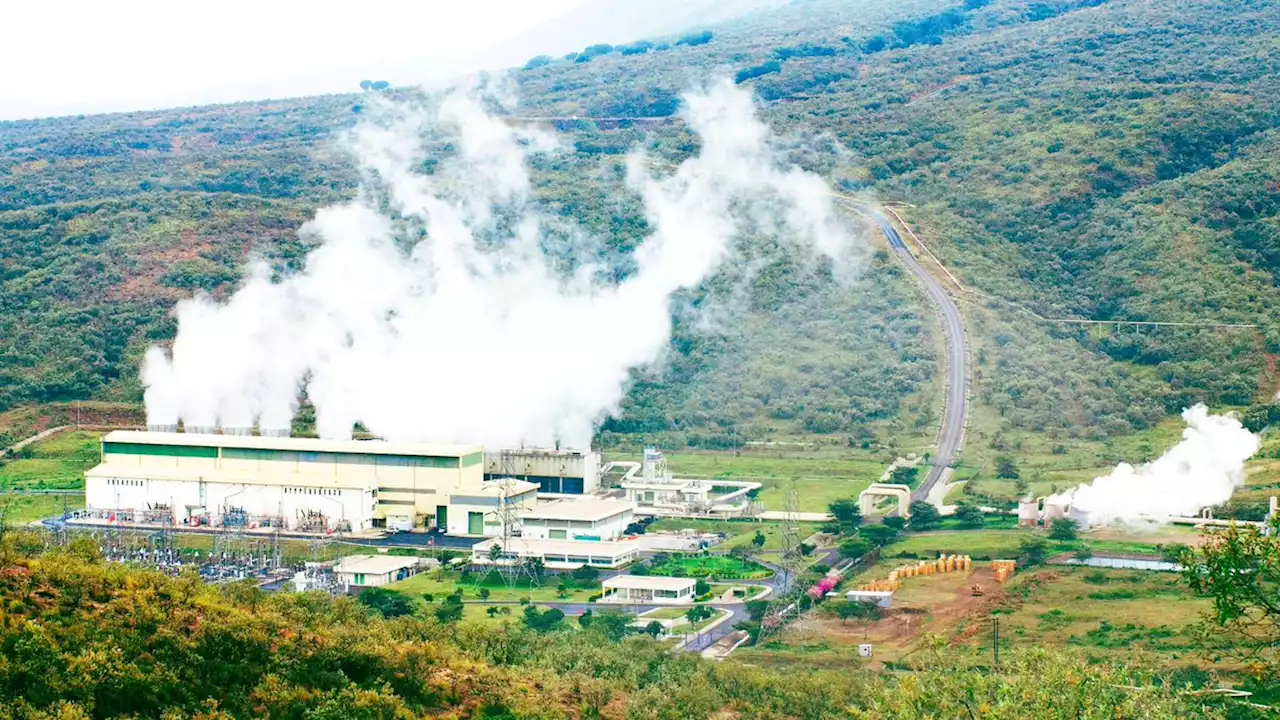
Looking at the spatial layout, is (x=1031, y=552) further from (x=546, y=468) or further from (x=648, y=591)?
(x=546, y=468)

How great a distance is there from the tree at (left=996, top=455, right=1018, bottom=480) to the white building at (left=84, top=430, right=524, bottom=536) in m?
15.7

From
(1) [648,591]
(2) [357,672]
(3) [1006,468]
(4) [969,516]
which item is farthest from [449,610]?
(3) [1006,468]

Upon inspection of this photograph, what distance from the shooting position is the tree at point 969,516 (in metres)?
49.3

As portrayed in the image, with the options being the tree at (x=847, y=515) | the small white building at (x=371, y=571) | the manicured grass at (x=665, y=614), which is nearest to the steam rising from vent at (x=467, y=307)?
the small white building at (x=371, y=571)

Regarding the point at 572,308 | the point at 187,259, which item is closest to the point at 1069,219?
the point at 572,308

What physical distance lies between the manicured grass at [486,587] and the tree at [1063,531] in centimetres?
1257

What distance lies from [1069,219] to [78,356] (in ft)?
150

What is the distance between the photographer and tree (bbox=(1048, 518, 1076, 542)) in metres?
45.9

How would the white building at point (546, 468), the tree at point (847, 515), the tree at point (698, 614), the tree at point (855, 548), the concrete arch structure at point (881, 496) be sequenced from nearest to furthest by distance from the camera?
the tree at point (698, 614) < the tree at point (855, 548) < the tree at point (847, 515) < the concrete arch structure at point (881, 496) < the white building at point (546, 468)

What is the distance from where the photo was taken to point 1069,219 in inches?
3189

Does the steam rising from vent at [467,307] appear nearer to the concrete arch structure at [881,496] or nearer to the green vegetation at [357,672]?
the concrete arch structure at [881,496]

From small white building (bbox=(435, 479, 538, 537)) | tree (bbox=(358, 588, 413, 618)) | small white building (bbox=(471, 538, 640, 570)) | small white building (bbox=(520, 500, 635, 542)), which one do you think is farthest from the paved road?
tree (bbox=(358, 588, 413, 618))

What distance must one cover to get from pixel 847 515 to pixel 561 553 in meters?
8.74

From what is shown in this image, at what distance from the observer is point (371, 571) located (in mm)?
44969
